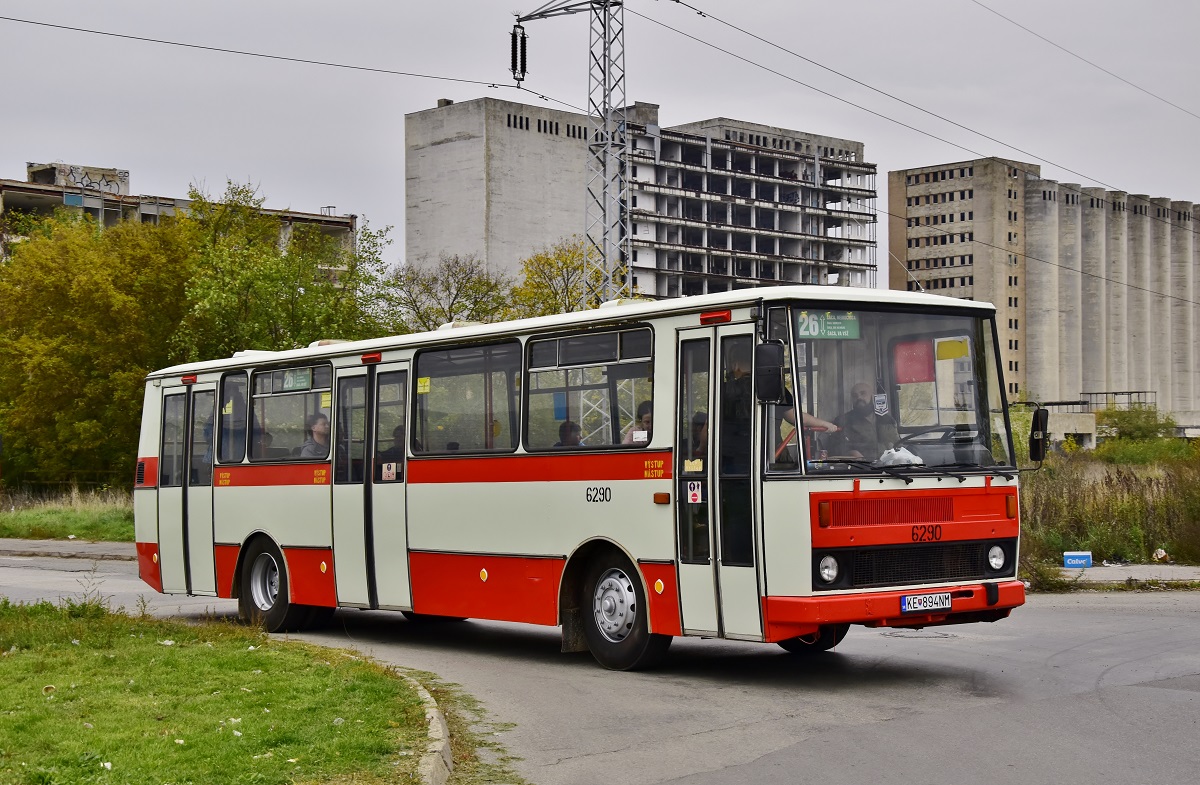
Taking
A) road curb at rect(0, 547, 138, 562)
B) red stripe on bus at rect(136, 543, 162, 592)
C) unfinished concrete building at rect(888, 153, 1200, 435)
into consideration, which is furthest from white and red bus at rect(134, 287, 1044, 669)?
unfinished concrete building at rect(888, 153, 1200, 435)

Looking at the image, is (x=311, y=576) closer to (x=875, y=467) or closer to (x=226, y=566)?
(x=226, y=566)

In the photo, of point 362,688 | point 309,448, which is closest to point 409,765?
point 362,688

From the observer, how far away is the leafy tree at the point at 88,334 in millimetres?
44062

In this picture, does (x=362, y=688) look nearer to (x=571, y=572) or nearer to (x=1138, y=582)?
(x=571, y=572)

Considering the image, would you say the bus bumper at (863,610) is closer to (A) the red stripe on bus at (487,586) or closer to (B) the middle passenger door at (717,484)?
(B) the middle passenger door at (717,484)

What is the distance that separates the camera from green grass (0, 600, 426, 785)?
25.6 feet

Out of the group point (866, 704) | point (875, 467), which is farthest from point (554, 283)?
point (866, 704)

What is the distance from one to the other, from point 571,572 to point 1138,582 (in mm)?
10704

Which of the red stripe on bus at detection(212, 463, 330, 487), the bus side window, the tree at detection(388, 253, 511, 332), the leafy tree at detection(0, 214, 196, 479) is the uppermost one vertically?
the tree at detection(388, 253, 511, 332)

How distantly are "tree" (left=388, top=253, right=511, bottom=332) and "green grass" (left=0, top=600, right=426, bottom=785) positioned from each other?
55798mm

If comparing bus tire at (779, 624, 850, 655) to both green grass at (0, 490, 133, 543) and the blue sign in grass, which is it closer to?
the blue sign in grass

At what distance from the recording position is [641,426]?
40.8ft

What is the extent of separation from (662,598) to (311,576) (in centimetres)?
580

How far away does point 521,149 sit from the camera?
12519 cm
